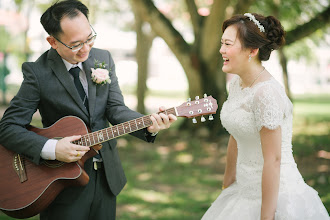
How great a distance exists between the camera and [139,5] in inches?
349

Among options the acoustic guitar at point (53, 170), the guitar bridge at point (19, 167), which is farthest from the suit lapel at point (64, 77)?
the guitar bridge at point (19, 167)

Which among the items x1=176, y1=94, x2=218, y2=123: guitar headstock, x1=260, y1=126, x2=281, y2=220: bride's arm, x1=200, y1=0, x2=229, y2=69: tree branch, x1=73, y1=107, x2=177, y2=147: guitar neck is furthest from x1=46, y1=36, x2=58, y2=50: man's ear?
x1=200, y1=0, x2=229, y2=69: tree branch

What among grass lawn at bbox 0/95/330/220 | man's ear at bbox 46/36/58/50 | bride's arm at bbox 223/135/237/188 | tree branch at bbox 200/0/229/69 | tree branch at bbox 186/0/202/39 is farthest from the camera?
tree branch at bbox 186/0/202/39

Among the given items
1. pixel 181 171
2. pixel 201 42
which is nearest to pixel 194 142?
pixel 181 171

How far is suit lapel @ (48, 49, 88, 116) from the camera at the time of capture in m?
2.94

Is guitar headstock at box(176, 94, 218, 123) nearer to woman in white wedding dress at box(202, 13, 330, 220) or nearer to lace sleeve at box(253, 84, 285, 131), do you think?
woman in white wedding dress at box(202, 13, 330, 220)

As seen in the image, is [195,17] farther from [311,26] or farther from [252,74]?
[252,74]

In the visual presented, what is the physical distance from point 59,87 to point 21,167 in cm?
65

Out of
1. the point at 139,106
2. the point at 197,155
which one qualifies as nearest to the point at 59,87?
the point at 197,155

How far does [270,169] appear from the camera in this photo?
2.54 meters

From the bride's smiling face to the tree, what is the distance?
20.4 feet

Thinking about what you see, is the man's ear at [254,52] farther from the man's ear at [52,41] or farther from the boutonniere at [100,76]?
the man's ear at [52,41]

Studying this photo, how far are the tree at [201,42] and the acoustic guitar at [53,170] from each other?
637 cm

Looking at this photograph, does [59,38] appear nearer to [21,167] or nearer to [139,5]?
[21,167]
